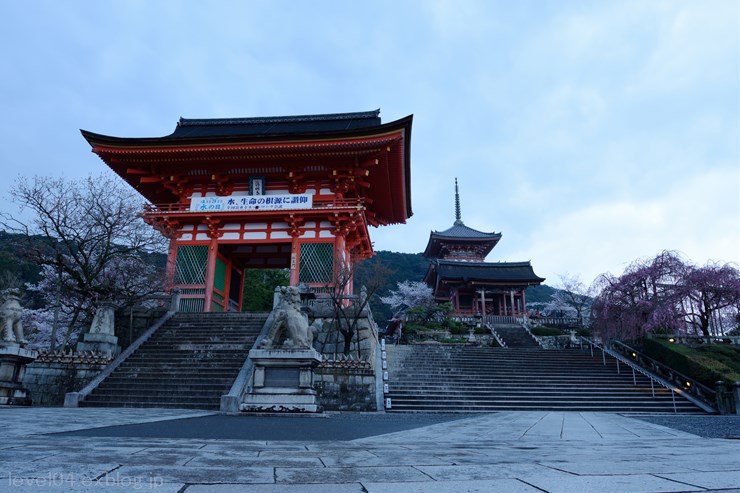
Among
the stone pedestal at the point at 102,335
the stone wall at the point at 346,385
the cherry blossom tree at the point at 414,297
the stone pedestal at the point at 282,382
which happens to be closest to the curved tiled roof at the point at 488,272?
the cherry blossom tree at the point at 414,297

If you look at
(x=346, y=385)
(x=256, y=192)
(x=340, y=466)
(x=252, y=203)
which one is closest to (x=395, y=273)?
(x=256, y=192)

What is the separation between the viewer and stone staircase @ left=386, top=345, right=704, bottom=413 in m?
13.8

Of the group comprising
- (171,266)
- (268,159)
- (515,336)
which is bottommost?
(515,336)

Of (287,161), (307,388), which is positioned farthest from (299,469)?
(287,161)

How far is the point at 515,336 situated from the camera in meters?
31.0

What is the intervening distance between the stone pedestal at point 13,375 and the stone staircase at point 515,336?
25.7 metres

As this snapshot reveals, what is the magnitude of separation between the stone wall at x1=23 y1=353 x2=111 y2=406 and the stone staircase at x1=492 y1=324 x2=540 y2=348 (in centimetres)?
2420

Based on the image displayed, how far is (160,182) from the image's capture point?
21250 millimetres

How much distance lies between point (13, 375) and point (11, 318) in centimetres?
147

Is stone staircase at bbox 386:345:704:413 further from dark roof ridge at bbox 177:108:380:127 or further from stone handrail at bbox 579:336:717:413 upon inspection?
dark roof ridge at bbox 177:108:380:127

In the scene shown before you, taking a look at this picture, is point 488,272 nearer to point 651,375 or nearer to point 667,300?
point 667,300

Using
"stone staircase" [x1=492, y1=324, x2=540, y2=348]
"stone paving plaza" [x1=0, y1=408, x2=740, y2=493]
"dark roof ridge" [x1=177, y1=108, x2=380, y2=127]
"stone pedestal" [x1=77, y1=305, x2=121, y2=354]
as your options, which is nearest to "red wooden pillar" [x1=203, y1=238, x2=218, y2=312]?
"stone pedestal" [x1=77, y1=305, x2=121, y2=354]

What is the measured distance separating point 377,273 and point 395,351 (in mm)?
3487

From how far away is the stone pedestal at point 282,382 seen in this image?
356 inches
